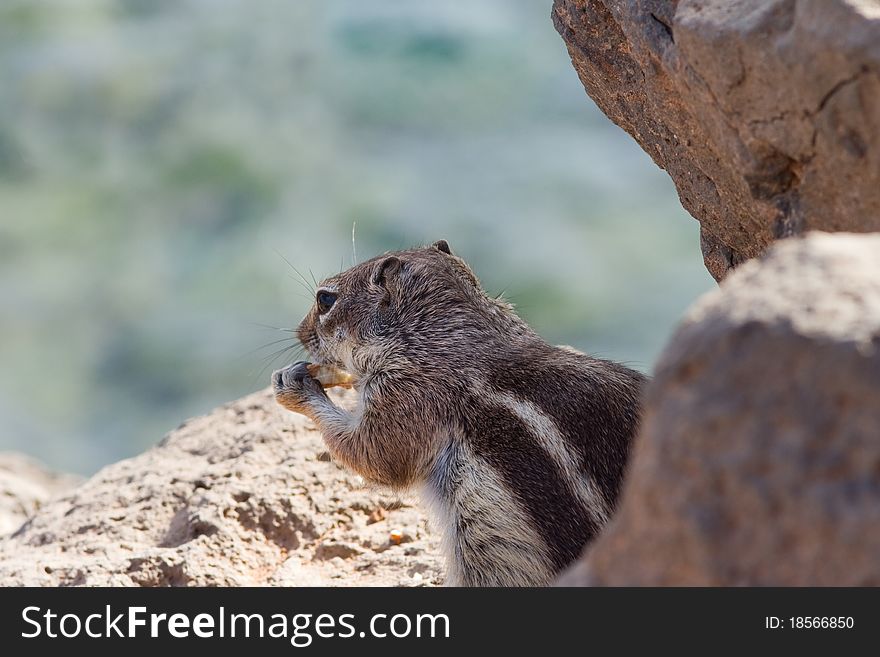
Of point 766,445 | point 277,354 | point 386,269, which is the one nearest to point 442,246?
point 386,269

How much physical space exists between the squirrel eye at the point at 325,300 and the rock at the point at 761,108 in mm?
1846

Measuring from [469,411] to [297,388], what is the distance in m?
1.15

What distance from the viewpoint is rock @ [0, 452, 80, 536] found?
23.9ft

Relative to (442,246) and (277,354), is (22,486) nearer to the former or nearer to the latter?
(277,354)

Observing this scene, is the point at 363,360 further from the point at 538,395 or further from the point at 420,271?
the point at 538,395

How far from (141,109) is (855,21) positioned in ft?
47.3

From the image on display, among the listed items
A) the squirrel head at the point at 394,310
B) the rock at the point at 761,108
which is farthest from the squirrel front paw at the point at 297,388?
the rock at the point at 761,108

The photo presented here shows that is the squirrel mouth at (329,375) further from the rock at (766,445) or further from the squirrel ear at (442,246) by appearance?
the rock at (766,445)

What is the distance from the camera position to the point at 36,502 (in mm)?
7508

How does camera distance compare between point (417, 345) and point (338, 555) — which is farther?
point (338, 555)

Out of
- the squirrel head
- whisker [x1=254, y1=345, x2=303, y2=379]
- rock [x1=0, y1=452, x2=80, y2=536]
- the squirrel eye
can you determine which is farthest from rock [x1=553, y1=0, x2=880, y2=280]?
rock [x1=0, y1=452, x2=80, y2=536]

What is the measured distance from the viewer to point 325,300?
18.4ft

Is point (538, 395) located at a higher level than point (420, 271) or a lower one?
lower
